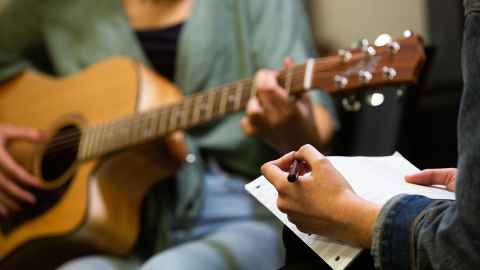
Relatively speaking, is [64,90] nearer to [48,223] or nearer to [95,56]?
[95,56]

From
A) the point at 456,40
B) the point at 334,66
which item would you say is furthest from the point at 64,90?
the point at 456,40

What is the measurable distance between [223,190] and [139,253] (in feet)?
0.56

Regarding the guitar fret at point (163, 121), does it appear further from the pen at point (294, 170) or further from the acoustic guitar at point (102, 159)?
the pen at point (294, 170)

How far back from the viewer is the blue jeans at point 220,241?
76cm

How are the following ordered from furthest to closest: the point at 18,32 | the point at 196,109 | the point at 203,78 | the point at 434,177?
1. the point at 18,32
2. the point at 203,78
3. the point at 196,109
4. the point at 434,177

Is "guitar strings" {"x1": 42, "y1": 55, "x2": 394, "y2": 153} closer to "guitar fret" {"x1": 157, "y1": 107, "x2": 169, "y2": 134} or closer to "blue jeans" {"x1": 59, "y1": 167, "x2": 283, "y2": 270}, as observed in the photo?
"guitar fret" {"x1": 157, "y1": 107, "x2": 169, "y2": 134}

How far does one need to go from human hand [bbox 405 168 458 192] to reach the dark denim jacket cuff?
0.07 m

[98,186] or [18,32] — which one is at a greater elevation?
[18,32]

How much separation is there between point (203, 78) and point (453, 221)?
2.30 feet

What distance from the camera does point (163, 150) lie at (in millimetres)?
981

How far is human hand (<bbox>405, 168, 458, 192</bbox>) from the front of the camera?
0.50 meters

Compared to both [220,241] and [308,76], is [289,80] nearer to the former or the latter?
[308,76]

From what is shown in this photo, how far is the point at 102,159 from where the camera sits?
965mm

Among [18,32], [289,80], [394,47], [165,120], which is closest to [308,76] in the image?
[289,80]
